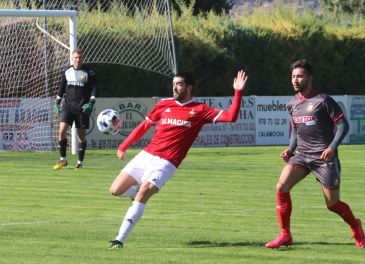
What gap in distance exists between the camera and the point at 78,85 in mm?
22719

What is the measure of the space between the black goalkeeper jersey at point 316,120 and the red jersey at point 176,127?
0.78 m

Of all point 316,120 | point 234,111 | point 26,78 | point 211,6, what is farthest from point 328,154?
point 211,6

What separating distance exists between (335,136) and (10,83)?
19741 mm

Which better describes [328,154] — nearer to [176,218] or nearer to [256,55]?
[176,218]

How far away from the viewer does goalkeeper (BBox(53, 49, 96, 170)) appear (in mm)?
22516

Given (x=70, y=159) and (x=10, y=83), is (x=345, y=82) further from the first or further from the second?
(x=70, y=159)

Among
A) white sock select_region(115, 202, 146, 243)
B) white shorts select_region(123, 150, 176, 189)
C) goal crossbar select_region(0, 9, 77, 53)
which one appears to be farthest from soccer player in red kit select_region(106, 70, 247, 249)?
goal crossbar select_region(0, 9, 77, 53)

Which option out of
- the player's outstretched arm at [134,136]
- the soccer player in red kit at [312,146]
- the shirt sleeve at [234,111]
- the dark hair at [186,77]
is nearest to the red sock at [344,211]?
the soccer player in red kit at [312,146]

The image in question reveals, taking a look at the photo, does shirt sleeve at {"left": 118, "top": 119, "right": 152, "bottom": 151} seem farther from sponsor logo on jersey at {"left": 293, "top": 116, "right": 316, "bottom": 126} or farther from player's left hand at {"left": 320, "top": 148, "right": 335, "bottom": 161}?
player's left hand at {"left": 320, "top": 148, "right": 335, "bottom": 161}

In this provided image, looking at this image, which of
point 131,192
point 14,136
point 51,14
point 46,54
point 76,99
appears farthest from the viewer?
point 46,54

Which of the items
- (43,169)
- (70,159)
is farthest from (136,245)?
(70,159)

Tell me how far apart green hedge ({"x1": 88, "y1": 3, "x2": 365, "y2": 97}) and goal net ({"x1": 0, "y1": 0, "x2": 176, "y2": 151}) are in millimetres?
4353

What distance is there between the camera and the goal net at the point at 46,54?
29.6 meters

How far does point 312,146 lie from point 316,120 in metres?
0.29
